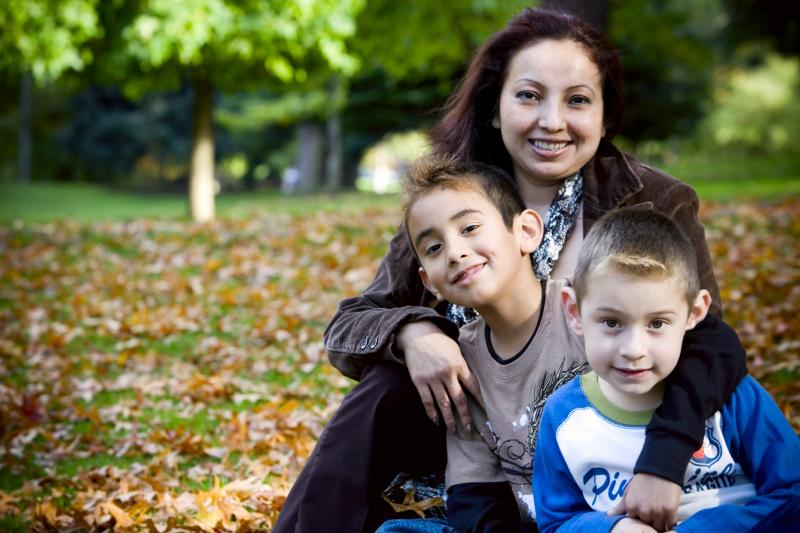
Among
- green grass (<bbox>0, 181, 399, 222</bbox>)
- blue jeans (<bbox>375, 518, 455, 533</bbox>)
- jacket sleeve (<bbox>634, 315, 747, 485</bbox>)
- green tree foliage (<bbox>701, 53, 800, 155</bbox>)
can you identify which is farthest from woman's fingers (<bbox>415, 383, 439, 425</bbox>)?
green tree foliage (<bbox>701, 53, 800, 155</bbox>)

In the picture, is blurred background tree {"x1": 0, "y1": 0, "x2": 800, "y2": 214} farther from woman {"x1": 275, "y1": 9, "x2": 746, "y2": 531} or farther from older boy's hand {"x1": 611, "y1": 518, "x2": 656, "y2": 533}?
older boy's hand {"x1": 611, "y1": 518, "x2": 656, "y2": 533}

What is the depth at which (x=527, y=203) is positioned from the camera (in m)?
3.10

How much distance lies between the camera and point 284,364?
636 cm

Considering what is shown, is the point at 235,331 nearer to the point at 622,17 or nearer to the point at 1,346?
the point at 1,346

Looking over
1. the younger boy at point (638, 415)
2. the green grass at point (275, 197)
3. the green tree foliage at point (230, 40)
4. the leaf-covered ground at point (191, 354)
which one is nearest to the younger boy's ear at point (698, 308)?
the younger boy at point (638, 415)

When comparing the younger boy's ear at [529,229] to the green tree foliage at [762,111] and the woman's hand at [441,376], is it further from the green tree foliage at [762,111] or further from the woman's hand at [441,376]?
the green tree foliage at [762,111]

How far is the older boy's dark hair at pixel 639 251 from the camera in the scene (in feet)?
6.63

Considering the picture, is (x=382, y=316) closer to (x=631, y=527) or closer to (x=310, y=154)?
(x=631, y=527)

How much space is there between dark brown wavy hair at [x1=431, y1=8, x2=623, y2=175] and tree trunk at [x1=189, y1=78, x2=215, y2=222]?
11056mm

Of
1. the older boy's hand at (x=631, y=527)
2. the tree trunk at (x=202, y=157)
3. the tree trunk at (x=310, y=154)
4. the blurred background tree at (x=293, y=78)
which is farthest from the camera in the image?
the tree trunk at (x=310, y=154)

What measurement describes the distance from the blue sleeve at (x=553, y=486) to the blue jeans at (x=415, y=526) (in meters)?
0.54

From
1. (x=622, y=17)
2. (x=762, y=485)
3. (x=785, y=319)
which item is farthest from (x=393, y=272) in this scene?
(x=622, y=17)

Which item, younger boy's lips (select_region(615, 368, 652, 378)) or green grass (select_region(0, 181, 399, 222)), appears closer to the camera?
younger boy's lips (select_region(615, 368, 652, 378))

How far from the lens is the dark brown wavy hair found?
9.86 feet
